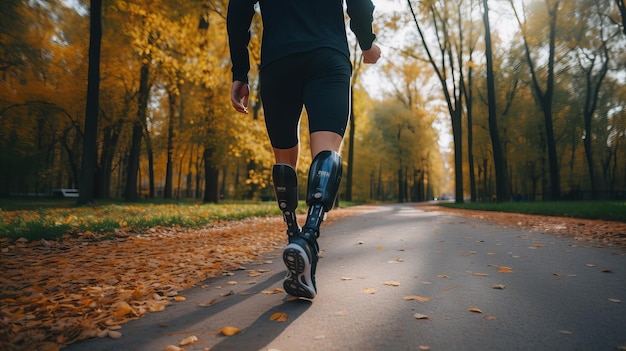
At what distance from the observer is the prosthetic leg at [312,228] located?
185 cm

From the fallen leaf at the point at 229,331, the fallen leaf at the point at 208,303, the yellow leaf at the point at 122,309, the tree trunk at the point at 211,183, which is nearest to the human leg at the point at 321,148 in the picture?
the fallen leaf at the point at 229,331

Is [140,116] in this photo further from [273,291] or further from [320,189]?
[320,189]

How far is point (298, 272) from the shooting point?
189cm

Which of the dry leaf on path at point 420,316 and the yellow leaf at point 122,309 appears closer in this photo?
the dry leaf on path at point 420,316

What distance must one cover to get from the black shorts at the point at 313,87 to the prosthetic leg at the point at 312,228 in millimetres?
230

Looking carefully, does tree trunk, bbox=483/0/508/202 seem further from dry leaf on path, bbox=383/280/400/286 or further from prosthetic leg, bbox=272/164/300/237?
prosthetic leg, bbox=272/164/300/237

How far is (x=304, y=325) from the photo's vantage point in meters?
1.71

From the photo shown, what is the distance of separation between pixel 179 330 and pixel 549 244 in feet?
15.2

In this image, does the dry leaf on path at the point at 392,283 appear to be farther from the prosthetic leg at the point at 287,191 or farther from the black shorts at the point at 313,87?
the black shorts at the point at 313,87

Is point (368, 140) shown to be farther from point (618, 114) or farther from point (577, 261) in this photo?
point (577, 261)

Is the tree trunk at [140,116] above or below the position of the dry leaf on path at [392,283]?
above

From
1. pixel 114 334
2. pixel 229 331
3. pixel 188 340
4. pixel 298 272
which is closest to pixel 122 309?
pixel 114 334

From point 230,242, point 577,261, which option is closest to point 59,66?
point 230,242

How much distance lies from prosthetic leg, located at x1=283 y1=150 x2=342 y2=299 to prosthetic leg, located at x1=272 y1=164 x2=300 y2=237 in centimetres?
25
